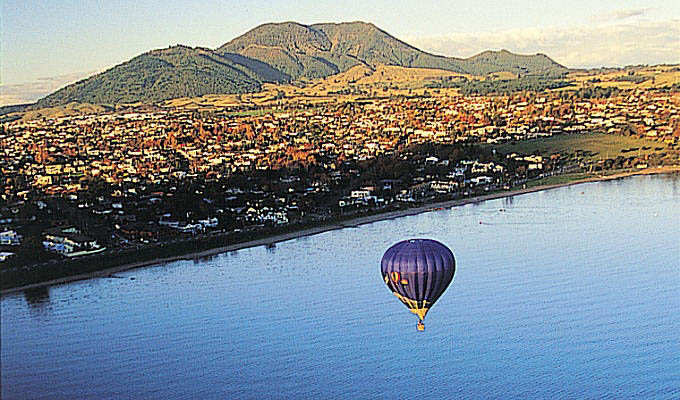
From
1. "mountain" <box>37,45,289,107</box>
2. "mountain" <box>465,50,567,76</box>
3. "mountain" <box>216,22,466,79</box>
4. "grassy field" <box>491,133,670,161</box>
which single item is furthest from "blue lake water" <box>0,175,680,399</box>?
"mountain" <box>465,50,567,76</box>

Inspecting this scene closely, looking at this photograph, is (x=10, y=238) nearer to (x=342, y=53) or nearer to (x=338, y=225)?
(x=338, y=225)

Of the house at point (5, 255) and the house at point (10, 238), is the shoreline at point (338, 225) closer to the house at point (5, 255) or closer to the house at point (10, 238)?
the house at point (5, 255)

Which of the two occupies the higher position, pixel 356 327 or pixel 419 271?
pixel 419 271

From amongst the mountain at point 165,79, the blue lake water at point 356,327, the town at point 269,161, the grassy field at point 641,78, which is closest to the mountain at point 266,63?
the mountain at point 165,79

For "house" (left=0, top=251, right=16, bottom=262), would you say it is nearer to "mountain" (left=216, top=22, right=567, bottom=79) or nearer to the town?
the town

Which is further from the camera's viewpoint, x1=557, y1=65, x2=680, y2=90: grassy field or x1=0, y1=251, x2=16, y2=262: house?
x1=557, y1=65, x2=680, y2=90: grassy field

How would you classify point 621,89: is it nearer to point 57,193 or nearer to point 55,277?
point 57,193

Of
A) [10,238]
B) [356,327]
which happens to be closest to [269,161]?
[10,238]
